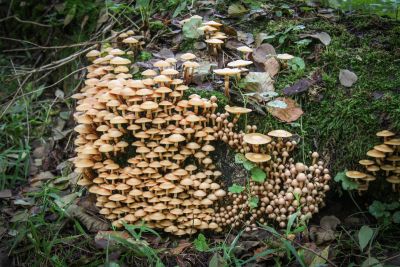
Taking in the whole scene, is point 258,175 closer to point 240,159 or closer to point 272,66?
point 240,159

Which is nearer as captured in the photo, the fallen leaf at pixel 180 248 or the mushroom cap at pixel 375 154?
the mushroom cap at pixel 375 154

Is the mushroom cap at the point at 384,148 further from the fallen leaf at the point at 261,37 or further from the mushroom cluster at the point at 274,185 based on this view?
the fallen leaf at the point at 261,37

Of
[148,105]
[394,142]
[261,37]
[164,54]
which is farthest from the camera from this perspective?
[164,54]

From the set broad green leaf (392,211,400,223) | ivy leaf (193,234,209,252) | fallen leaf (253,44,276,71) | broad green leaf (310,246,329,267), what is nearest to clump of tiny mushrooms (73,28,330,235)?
ivy leaf (193,234,209,252)

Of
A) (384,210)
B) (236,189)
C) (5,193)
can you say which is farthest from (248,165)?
(5,193)

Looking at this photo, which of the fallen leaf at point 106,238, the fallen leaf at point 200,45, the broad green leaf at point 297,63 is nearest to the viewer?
the fallen leaf at point 106,238

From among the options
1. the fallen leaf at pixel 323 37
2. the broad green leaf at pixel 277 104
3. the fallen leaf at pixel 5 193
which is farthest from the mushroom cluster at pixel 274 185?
the fallen leaf at pixel 5 193
